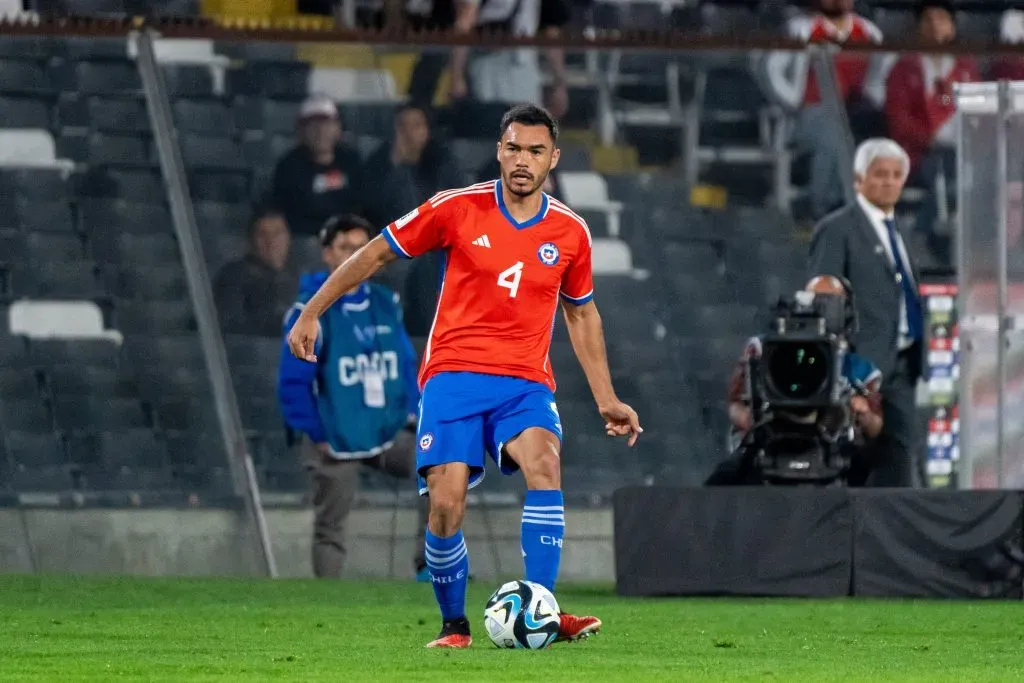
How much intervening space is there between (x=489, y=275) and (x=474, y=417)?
1.54ft

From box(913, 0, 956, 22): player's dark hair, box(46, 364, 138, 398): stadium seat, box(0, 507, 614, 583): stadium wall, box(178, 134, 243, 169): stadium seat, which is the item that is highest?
box(913, 0, 956, 22): player's dark hair

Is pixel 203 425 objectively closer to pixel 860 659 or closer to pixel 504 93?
pixel 504 93

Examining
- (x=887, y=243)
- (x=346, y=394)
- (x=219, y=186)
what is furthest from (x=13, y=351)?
(x=887, y=243)

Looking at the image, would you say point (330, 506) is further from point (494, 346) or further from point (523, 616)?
point (523, 616)

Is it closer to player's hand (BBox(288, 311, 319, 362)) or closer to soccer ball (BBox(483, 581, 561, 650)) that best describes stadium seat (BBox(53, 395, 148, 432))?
player's hand (BBox(288, 311, 319, 362))

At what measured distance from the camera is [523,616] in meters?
6.84

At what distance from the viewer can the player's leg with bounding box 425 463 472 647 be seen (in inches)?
274

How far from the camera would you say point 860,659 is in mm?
6789

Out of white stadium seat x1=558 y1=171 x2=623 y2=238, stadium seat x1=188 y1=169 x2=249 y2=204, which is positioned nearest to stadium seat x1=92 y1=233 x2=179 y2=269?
stadium seat x1=188 y1=169 x2=249 y2=204

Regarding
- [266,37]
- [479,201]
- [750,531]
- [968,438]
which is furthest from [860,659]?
[266,37]

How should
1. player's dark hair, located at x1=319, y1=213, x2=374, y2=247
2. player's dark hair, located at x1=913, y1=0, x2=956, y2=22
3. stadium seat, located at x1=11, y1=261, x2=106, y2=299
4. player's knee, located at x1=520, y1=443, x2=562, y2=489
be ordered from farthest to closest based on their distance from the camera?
1. player's dark hair, located at x1=913, y1=0, x2=956, y2=22
2. stadium seat, located at x1=11, y1=261, x2=106, y2=299
3. player's dark hair, located at x1=319, y1=213, x2=374, y2=247
4. player's knee, located at x1=520, y1=443, x2=562, y2=489

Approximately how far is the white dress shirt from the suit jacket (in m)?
0.02

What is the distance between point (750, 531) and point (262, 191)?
373 cm

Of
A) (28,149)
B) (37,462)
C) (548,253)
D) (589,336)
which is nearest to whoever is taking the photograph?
(548,253)
